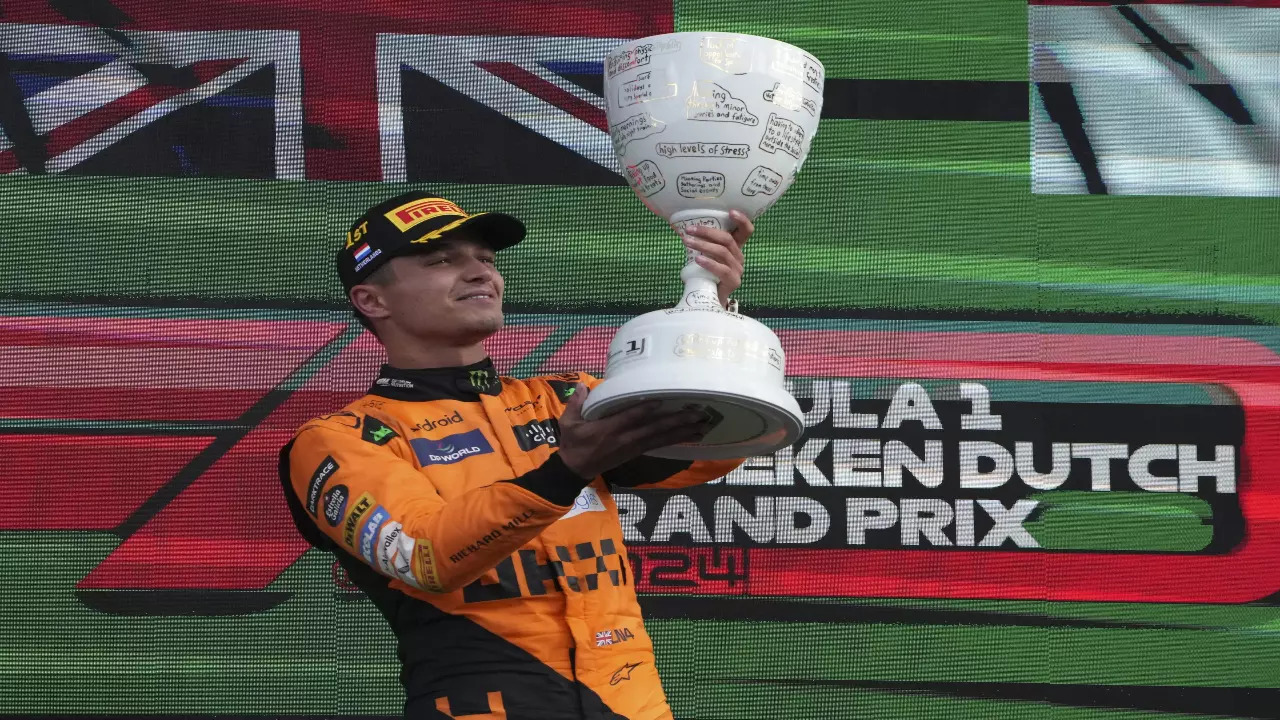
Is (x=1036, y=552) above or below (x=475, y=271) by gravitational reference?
below

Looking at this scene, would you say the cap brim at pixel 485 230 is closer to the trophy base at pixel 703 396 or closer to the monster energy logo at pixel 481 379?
the monster energy logo at pixel 481 379

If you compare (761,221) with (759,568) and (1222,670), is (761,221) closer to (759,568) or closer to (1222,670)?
(759,568)

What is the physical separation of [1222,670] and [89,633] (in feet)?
7.67

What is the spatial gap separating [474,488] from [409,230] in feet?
1.71

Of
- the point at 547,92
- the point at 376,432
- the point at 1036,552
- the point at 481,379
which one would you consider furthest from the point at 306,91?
the point at 1036,552

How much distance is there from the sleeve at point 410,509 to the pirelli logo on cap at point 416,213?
0.35 metres

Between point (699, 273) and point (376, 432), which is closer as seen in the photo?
point (699, 273)

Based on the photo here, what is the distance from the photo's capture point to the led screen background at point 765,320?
2682 mm

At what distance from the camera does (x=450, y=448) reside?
1729 millimetres

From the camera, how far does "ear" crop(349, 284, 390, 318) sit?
1913mm

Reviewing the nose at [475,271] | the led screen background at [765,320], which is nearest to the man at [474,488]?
the nose at [475,271]

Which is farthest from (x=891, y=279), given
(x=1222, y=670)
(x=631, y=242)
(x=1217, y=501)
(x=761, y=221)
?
(x=1222, y=670)

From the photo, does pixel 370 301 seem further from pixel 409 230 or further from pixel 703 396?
pixel 703 396

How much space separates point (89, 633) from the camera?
2.67 metres
